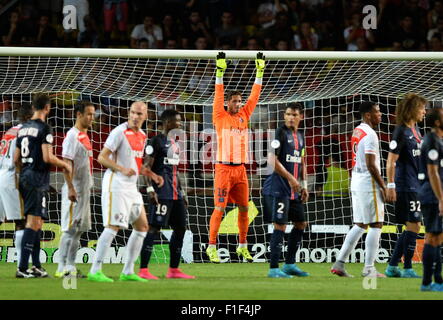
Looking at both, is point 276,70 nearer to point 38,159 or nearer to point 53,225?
point 53,225

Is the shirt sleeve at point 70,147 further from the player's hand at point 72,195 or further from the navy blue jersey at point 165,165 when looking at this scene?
the navy blue jersey at point 165,165

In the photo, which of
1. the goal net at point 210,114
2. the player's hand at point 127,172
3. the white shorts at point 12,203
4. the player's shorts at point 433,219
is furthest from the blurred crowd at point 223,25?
the player's shorts at point 433,219

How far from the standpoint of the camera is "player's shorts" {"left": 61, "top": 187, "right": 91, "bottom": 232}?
955 cm

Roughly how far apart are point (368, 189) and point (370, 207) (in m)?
0.21

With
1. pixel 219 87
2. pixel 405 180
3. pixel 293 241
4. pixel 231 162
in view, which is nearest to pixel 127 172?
pixel 293 241

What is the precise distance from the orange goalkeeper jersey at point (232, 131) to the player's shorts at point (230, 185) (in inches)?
4.4

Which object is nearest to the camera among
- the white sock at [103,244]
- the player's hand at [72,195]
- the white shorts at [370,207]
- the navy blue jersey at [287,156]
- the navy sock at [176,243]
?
the white sock at [103,244]

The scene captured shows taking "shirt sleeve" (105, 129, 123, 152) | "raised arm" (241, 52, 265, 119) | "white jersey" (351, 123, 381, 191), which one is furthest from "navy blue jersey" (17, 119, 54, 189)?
"white jersey" (351, 123, 381, 191)

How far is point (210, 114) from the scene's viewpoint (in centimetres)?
1359

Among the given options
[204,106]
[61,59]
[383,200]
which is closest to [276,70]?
[204,106]

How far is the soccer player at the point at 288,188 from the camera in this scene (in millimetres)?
9906

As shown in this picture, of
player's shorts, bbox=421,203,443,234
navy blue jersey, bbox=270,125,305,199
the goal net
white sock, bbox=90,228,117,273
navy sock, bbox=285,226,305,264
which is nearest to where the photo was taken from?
player's shorts, bbox=421,203,443,234

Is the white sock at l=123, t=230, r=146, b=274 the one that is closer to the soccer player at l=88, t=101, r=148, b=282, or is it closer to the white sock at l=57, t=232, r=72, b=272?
the soccer player at l=88, t=101, r=148, b=282

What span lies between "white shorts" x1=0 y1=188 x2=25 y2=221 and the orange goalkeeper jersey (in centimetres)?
284
